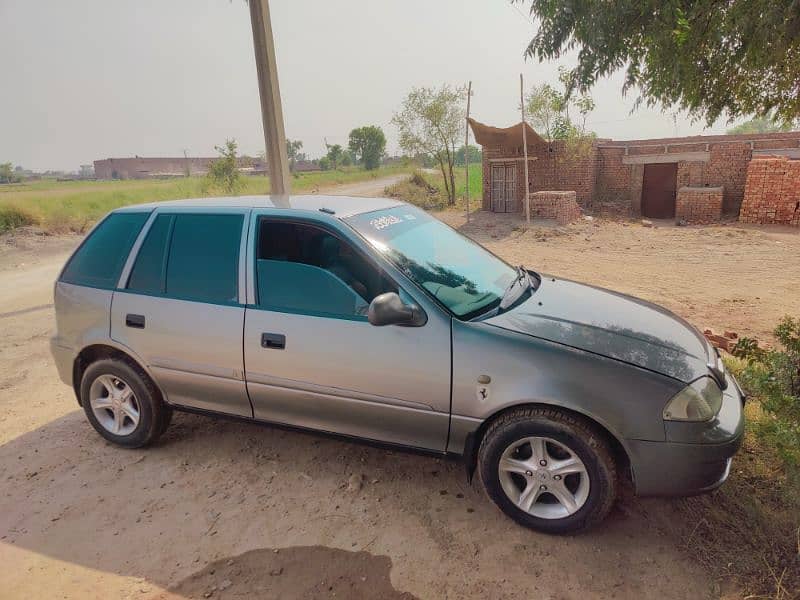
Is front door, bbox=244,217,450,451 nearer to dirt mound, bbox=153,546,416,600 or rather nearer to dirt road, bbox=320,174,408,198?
dirt mound, bbox=153,546,416,600

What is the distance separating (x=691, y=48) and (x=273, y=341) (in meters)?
3.78

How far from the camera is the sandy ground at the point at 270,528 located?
2459 millimetres

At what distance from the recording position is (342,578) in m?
2.48

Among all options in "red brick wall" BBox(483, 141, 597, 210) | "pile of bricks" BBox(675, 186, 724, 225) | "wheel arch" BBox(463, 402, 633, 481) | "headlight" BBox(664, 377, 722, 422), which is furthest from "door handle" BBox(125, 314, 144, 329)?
"red brick wall" BBox(483, 141, 597, 210)

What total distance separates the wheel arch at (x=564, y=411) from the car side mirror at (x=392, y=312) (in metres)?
0.62

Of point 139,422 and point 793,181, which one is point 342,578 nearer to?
point 139,422

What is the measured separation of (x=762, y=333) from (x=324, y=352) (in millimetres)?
5447

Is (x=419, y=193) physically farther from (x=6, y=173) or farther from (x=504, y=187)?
(x=6, y=173)

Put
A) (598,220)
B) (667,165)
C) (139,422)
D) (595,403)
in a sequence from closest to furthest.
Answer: (595,403) < (139,422) < (598,220) < (667,165)

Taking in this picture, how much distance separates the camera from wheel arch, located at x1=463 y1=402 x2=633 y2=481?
2537 millimetres

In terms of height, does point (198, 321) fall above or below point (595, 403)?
above

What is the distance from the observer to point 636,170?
18812 millimetres

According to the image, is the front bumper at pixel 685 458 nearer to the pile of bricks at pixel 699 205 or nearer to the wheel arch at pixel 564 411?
the wheel arch at pixel 564 411

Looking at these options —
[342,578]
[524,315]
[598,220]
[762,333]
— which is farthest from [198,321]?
[598,220]
